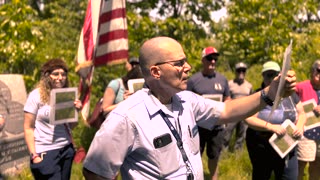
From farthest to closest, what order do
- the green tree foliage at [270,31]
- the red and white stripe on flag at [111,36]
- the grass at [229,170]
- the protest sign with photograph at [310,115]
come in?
the green tree foliage at [270,31] → the grass at [229,170] → the red and white stripe on flag at [111,36] → the protest sign with photograph at [310,115]

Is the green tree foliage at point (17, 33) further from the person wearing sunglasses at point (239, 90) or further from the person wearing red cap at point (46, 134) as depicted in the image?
Result: the person wearing red cap at point (46, 134)

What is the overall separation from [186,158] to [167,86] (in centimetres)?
35

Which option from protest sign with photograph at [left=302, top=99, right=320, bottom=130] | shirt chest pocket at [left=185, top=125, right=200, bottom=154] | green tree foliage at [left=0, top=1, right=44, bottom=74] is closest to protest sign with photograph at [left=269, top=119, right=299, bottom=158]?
protest sign with photograph at [left=302, top=99, right=320, bottom=130]

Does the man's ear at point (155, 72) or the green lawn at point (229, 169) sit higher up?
the man's ear at point (155, 72)

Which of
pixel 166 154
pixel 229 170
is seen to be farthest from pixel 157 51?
pixel 229 170

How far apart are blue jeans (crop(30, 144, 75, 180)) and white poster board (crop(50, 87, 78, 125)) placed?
0.27 meters

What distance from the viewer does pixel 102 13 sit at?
6.83 metres

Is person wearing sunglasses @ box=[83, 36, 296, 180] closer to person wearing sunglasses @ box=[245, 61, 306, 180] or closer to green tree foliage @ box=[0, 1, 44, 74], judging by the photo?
person wearing sunglasses @ box=[245, 61, 306, 180]

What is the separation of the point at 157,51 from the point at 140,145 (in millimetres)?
443

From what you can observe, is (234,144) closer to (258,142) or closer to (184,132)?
(258,142)

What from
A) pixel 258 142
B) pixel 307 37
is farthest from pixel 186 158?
pixel 307 37

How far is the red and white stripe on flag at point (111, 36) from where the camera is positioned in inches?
270

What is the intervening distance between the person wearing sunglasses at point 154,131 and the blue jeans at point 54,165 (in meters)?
2.20

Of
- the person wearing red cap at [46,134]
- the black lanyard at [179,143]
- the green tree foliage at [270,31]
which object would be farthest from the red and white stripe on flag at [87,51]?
the green tree foliage at [270,31]
